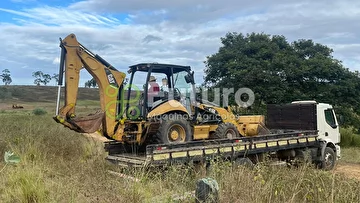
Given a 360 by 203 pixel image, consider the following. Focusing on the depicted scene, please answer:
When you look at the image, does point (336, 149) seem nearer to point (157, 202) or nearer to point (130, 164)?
point (130, 164)

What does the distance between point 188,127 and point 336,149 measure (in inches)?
251

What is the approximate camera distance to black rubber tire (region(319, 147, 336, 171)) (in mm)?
11742

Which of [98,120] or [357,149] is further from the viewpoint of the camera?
[357,149]

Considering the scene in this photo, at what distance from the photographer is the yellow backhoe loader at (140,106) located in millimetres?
8273

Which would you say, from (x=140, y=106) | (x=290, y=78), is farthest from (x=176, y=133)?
(x=290, y=78)

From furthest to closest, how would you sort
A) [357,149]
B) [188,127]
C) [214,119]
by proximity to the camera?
[357,149], [214,119], [188,127]

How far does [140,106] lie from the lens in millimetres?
9234

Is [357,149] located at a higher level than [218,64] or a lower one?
lower

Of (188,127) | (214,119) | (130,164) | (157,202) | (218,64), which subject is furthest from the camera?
(218,64)

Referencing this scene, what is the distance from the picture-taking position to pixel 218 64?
22547 mm

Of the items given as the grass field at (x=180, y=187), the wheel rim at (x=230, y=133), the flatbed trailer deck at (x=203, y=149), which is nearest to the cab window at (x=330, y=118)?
the flatbed trailer deck at (x=203, y=149)

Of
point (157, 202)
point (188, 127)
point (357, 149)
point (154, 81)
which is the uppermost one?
point (154, 81)

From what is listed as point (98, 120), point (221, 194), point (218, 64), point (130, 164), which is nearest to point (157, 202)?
point (221, 194)

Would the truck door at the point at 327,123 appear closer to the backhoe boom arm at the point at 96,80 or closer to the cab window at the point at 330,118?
the cab window at the point at 330,118
